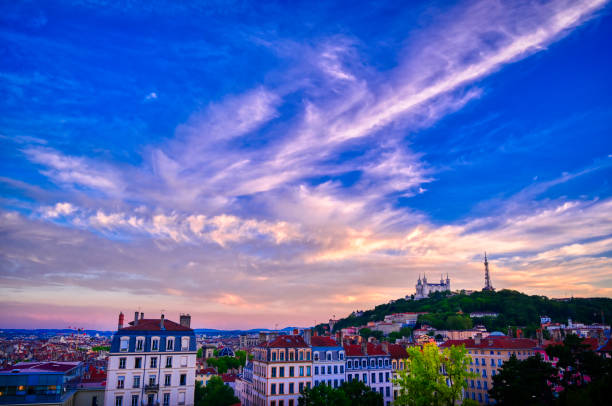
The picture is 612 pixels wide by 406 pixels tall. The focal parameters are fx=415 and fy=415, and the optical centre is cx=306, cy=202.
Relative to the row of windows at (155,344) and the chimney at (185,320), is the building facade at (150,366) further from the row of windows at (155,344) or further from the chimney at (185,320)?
the chimney at (185,320)

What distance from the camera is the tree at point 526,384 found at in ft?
181

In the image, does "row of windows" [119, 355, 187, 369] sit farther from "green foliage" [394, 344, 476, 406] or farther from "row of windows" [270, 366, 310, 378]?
"green foliage" [394, 344, 476, 406]

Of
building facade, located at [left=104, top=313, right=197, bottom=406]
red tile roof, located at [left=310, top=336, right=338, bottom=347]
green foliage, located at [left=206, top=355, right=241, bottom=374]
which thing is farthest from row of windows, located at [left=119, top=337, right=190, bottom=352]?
green foliage, located at [left=206, top=355, right=241, bottom=374]

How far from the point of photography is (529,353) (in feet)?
318

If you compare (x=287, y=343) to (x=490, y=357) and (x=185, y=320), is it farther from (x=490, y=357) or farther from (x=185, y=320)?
(x=490, y=357)

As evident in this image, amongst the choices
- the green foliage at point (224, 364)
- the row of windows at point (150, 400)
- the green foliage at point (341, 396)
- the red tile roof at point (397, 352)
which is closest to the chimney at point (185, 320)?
the row of windows at point (150, 400)

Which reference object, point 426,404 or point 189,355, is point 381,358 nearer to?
point 426,404

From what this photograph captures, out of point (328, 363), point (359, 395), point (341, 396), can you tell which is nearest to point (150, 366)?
point (341, 396)

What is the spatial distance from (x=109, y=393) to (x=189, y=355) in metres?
11.1

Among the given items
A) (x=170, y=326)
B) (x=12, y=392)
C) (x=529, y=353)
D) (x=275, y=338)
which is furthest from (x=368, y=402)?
(x=529, y=353)

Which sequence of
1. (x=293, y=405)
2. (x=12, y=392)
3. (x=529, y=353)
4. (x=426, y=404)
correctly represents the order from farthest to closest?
1. (x=529, y=353)
2. (x=293, y=405)
3. (x=426, y=404)
4. (x=12, y=392)

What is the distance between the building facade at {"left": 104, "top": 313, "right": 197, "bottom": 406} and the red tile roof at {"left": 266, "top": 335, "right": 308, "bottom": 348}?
17.5 metres

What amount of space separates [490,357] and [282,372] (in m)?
53.4

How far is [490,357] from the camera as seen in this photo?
9744cm
